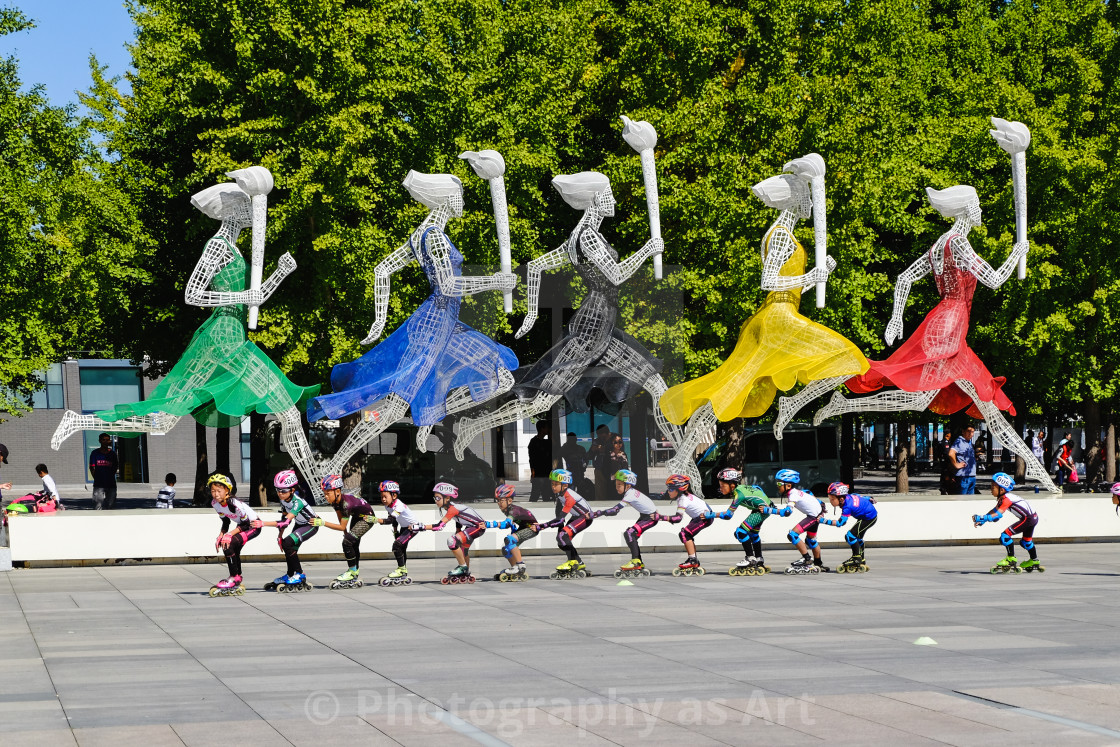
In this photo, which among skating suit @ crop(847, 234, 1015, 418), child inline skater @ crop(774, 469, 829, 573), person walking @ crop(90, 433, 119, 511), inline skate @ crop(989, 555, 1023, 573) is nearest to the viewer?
inline skate @ crop(989, 555, 1023, 573)

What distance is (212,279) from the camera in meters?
19.4

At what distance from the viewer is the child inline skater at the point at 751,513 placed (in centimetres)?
1800

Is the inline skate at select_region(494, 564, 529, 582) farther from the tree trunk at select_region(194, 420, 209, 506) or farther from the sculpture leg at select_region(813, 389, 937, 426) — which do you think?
the tree trunk at select_region(194, 420, 209, 506)

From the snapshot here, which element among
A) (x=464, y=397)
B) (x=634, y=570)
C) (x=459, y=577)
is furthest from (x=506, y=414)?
(x=634, y=570)

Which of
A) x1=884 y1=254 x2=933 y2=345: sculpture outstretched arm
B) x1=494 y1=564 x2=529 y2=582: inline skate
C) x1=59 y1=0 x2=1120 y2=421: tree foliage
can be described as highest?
x1=59 y1=0 x2=1120 y2=421: tree foliage

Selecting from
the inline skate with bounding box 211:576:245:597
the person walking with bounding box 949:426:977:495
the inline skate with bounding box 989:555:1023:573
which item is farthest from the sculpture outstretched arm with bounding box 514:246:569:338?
the person walking with bounding box 949:426:977:495

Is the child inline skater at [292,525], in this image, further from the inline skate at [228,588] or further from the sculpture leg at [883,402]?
the sculpture leg at [883,402]

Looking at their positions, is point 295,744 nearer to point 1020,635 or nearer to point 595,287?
point 1020,635

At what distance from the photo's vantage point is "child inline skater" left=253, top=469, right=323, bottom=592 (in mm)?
16609

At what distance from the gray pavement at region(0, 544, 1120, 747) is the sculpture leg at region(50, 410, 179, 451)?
2.34 metres

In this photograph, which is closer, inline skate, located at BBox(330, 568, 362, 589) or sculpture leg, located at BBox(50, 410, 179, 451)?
inline skate, located at BBox(330, 568, 362, 589)

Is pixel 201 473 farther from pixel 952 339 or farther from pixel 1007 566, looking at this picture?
pixel 1007 566

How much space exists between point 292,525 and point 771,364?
8043 millimetres

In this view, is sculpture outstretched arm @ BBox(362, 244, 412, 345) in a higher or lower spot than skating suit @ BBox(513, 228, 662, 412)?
higher
